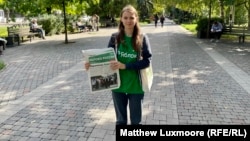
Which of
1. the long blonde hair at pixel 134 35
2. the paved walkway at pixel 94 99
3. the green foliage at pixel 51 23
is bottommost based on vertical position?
the paved walkway at pixel 94 99

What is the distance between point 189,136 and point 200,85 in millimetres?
5493

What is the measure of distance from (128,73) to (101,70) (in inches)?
14.0

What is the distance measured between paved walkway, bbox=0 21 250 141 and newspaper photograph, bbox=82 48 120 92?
53.7 inches

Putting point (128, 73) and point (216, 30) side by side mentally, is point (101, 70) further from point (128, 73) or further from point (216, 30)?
point (216, 30)

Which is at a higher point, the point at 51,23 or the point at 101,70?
the point at 51,23

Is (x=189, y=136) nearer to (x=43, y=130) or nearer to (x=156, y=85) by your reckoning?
(x=43, y=130)

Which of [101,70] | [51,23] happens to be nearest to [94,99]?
[101,70]

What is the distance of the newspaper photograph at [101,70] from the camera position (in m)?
3.30

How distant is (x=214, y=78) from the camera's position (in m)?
8.36

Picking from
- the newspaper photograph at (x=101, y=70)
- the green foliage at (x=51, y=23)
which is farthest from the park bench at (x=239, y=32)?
the newspaper photograph at (x=101, y=70)

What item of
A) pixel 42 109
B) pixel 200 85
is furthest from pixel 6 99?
pixel 200 85

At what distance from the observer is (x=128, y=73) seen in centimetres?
352

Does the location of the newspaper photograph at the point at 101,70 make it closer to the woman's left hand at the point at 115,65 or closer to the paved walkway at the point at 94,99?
the woman's left hand at the point at 115,65

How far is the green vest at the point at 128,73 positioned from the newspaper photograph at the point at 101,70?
0.13 m
